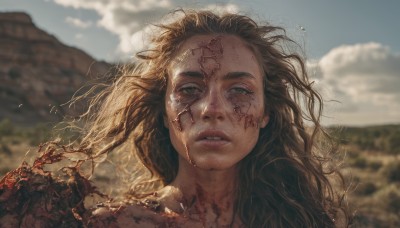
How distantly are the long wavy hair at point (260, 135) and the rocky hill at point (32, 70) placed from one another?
131 feet

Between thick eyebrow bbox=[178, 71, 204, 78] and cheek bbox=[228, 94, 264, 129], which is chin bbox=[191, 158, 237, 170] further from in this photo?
thick eyebrow bbox=[178, 71, 204, 78]

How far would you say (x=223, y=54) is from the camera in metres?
3.21

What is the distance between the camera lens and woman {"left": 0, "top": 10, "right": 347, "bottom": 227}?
9.92ft

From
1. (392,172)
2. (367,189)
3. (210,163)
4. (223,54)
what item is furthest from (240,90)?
(392,172)

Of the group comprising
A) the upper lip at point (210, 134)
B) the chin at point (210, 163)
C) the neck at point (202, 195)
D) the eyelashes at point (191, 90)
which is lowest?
the neck at point (202, 195)

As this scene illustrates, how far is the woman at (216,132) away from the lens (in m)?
3.02

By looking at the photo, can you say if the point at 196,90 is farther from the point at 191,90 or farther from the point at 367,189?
the point at 367,189

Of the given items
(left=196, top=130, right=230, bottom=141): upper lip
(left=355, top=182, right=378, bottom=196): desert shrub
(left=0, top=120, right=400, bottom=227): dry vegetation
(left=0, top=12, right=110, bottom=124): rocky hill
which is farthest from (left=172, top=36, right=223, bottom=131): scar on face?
(left=0, top=12, right=110, bottom=124): rocky hill

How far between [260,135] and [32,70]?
156ft

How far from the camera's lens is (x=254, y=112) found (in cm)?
324

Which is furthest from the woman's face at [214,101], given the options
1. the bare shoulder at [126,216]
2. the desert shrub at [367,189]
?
the desert shrub at [367,189]

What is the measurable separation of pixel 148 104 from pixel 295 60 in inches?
46.6

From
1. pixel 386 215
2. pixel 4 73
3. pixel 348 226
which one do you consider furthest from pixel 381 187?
pixel 4 73

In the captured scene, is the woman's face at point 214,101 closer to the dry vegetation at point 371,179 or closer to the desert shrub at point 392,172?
the dry vegetation at point 371,179
